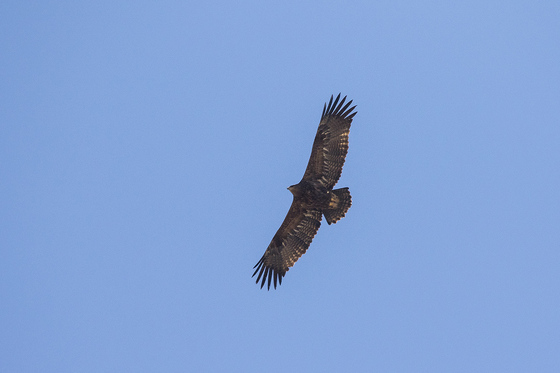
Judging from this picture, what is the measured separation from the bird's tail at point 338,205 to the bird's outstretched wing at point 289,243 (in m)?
0.43

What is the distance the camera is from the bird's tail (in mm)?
15672

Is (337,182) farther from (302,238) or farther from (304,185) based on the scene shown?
(302,238)

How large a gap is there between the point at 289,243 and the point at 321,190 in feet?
6.10

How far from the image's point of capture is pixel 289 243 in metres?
16.6

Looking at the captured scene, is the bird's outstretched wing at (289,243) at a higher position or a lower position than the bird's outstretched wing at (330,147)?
lower

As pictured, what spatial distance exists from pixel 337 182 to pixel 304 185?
2.63ft

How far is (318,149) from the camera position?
15508 millimetres

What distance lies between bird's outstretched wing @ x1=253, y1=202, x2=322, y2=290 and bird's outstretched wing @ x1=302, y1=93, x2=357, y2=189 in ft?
3.58

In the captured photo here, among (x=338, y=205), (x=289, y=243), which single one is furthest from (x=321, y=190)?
(x=289, y=243)

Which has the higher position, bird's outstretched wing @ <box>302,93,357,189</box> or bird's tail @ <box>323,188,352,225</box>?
bird's outstretched wing @ <box>302,93,357,189</box>

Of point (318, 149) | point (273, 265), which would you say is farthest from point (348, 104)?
point (273, 265)

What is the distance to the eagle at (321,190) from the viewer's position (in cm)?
1555

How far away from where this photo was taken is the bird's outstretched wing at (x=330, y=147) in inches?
611

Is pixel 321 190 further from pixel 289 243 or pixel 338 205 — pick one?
pixel 289 243
